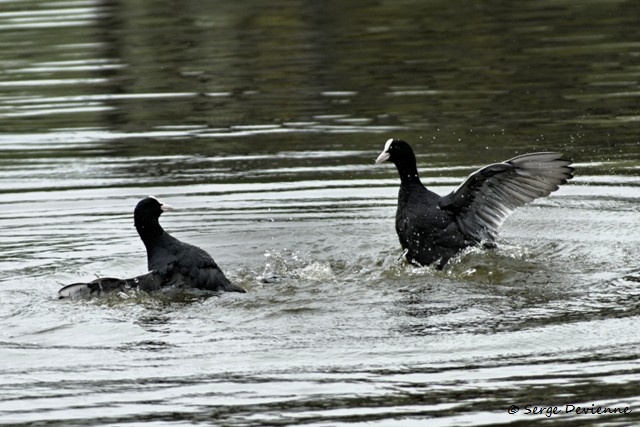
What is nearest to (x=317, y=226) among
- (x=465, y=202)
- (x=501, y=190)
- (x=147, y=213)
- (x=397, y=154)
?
(x=397, y=154)

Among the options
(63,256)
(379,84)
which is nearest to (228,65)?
(379,84)

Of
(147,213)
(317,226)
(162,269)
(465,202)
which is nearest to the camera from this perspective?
(162,269)

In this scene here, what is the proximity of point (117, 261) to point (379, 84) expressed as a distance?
331 inches

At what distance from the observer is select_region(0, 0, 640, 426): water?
21.7ft

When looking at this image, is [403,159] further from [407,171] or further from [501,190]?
[501,190]

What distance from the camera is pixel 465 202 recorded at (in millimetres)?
9781

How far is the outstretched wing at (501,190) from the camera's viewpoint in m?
9.66

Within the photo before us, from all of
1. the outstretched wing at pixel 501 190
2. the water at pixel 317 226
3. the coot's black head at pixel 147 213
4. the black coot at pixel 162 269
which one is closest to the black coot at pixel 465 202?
the outstretched wing at pixel 501 190

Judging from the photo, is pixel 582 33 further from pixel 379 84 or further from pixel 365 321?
pixel 365 321

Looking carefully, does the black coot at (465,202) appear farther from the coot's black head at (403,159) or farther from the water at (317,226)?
the water at (317,226)

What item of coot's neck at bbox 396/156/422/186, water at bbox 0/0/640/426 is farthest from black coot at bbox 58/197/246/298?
coot's neck at bbox 396/156/422/186

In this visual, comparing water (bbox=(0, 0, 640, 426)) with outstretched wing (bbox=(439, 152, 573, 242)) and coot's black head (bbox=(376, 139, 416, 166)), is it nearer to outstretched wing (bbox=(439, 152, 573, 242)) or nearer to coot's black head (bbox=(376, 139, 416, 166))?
outstretched wing (bbox=(439, 152, 573, 242))

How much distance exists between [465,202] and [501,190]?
0.28 m

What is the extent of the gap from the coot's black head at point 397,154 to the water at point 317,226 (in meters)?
0.74
